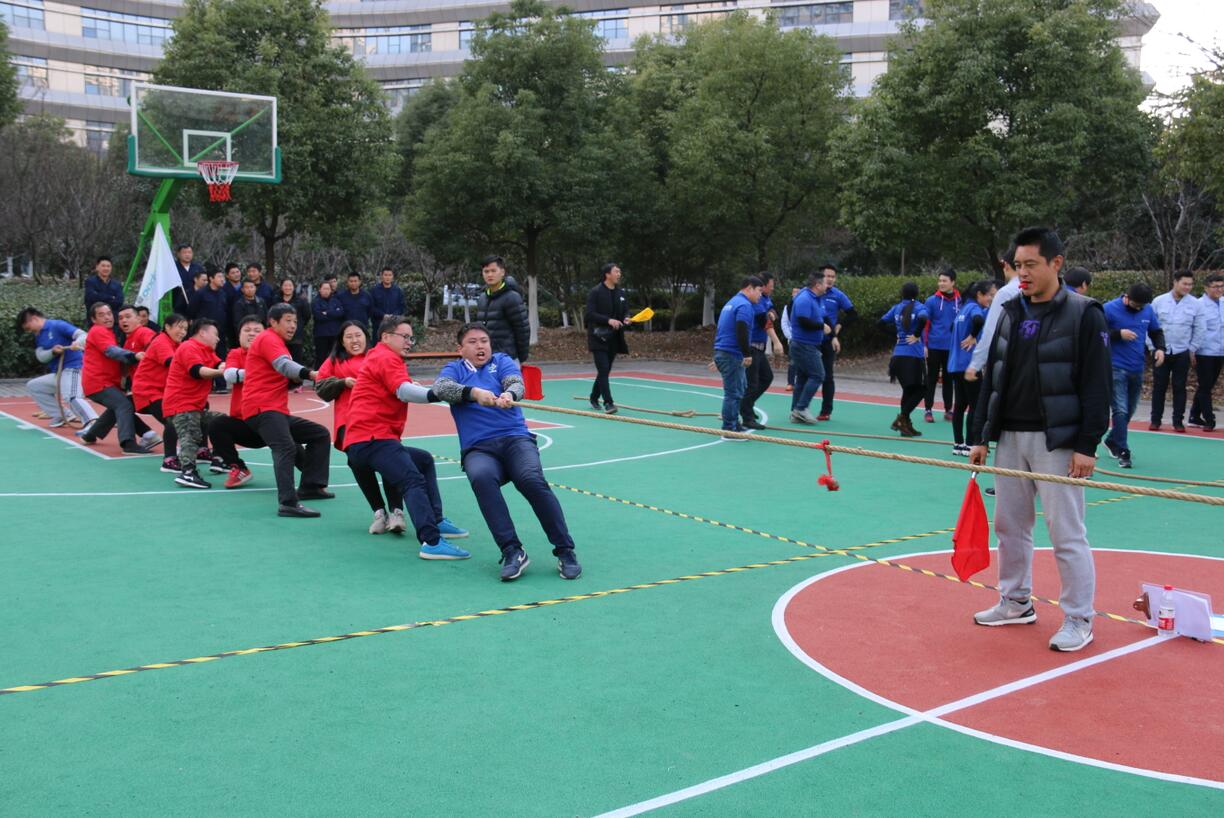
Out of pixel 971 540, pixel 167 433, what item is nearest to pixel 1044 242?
pixel 971 540

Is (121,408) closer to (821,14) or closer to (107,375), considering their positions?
(107,375)

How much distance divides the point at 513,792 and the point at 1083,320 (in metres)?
3.61

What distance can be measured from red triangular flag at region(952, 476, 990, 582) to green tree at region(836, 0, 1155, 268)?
16.8m

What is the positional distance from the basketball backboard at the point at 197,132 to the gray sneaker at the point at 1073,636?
16.5 m

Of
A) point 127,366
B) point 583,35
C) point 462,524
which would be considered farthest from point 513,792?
point 583,35

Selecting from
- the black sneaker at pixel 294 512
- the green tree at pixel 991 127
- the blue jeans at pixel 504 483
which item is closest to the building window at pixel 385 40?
the green tree at pixel 991 127

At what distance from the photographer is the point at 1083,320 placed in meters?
5.39

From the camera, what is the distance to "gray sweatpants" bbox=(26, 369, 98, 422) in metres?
13.2

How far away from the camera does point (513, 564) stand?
6.71m

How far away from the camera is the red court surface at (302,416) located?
12.5m

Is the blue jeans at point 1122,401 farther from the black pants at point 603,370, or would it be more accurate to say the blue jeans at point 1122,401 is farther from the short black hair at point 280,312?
the short black hair at point 280,312

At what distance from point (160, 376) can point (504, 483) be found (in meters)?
5.69

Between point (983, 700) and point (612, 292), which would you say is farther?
point (612, 292)

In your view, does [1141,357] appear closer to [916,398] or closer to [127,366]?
[916,398]
